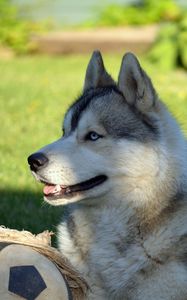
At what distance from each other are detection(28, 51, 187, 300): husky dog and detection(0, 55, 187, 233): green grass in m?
0.69

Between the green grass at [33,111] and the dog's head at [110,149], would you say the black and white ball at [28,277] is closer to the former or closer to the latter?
the dog's head at [110,149]

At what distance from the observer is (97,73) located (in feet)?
16.1

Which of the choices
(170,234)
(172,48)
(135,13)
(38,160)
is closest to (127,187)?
(170,234)

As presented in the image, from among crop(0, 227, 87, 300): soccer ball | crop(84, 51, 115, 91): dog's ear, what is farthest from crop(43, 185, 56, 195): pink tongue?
crop(84, 51, 115, 91): dog's ear

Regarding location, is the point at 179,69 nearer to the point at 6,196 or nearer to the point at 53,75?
the point at 53,75

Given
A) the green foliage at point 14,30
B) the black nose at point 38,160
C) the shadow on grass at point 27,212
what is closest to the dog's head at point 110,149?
the black nose at point 38,160

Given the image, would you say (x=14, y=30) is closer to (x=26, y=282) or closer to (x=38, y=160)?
(x=38, y=160)

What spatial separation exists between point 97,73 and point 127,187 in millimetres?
952

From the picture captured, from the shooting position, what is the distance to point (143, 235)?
14.1 feet

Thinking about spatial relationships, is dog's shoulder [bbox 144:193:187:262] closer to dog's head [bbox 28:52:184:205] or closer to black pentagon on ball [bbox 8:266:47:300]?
dog's head [bbox 28:52:184:205]

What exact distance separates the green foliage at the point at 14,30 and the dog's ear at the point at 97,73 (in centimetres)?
1557

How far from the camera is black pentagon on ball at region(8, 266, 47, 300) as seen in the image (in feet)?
12.4

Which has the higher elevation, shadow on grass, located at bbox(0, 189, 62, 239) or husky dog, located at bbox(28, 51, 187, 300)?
husky dog, located at bbox(28, 51, 187, 300)

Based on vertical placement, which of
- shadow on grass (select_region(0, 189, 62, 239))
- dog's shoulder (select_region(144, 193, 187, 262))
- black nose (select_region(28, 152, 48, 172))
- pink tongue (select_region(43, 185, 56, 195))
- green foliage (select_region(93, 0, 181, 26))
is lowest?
green foliage (select_region(93, 0, 181, 26))
